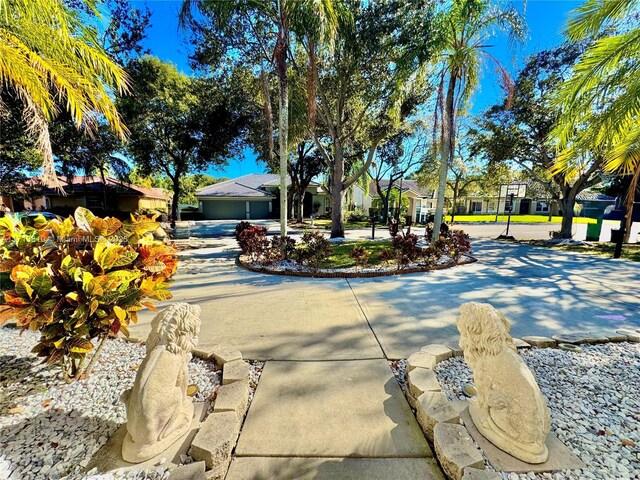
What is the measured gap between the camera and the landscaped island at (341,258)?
741 centimetres

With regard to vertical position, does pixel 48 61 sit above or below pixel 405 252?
above

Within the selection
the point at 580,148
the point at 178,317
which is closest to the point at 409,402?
the point at 178,317

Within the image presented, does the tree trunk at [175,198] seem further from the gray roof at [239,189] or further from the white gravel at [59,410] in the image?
the white gravel at [59,410]

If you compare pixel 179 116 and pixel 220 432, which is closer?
pixel 220 432

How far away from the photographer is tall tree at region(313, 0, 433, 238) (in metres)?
9.47

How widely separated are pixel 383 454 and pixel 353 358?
128 cm

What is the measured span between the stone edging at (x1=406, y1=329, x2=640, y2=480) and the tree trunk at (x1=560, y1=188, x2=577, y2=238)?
522 inches

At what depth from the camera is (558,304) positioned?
16.8 feet

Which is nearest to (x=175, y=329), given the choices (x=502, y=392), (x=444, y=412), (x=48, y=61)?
(x=444, y=412)

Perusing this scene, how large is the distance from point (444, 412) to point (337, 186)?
11349 millimetres

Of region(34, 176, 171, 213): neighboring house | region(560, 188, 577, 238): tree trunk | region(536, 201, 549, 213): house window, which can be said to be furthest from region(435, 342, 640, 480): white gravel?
region(536, 201, 549, 213): house window

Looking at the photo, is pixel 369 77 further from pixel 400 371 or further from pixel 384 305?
pixel 400 371

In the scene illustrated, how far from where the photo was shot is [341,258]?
8984 millimetres

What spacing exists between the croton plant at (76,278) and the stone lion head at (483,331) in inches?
104
